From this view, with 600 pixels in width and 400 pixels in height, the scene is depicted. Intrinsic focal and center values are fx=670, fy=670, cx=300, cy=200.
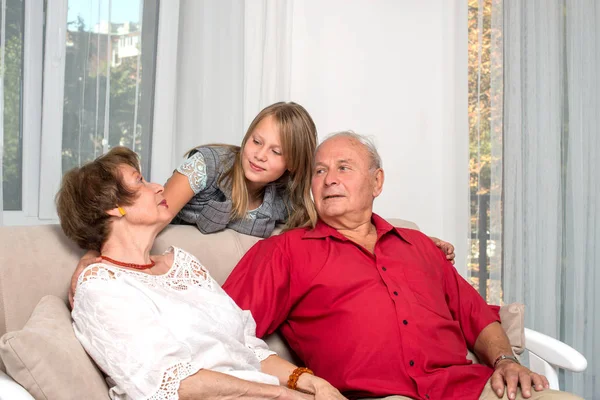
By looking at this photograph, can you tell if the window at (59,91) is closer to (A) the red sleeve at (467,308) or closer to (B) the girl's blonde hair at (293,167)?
(B) the girl's blonde hair at (293,167)

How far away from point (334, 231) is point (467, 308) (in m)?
0.53

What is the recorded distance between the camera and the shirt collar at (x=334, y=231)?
2205 mm

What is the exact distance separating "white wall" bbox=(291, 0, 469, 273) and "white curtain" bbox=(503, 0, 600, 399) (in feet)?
1.04

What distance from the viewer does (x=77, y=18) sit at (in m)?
2.78

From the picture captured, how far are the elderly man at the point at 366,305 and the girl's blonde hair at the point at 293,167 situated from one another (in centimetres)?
7

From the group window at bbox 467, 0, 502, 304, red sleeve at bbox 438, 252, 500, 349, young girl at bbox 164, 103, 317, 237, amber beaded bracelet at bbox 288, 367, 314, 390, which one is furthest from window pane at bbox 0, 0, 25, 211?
window at bbox 467, 0, 502, 304

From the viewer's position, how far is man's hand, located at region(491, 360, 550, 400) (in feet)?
6.31

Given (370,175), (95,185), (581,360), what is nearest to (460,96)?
(370,175)

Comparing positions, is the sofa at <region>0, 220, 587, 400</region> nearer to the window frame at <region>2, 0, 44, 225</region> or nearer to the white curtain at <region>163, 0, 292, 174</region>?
the window frame at <region>2, 0, 44, 225</region>

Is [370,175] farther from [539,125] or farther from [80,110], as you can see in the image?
[539,125]

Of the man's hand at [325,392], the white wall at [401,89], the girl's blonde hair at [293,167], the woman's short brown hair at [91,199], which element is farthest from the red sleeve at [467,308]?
the white wall at [401,89]

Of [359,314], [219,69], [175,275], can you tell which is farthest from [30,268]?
[219,69]

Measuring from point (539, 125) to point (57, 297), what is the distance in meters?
2.76

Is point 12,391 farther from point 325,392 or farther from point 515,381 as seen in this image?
point 515,381
